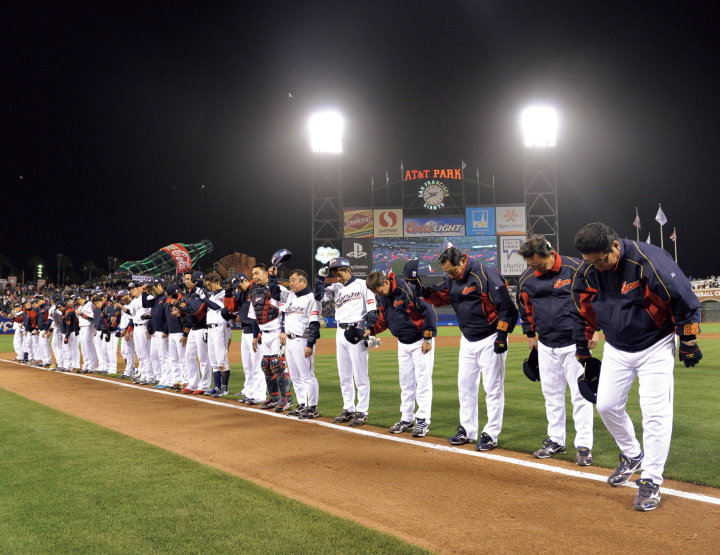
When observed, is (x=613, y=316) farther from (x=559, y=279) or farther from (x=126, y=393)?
(x=126, y=393)

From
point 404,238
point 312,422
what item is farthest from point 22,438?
→ point 404,238

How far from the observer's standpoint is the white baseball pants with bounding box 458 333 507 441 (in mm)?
5961

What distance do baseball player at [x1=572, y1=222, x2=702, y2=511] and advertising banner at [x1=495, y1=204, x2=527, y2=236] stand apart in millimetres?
39163

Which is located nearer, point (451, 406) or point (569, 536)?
point (569, 536)

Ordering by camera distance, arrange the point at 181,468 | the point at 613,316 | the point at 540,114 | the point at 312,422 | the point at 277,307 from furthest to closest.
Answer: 1. the point at 540,114
2. the point at 277,307
3. the point at 312,422
4. the point at 181,468
5. the point at 613,316

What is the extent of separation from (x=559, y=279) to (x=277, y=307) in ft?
14.9

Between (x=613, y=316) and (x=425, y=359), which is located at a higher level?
(x=613, y=316)

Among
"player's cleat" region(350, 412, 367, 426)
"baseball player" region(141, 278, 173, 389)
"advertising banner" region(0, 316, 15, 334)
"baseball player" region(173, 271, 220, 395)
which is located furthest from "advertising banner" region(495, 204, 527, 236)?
"player's cleat" region(350, 412, 367, 426)

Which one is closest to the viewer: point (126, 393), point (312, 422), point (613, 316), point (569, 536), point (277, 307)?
point (569, 536)

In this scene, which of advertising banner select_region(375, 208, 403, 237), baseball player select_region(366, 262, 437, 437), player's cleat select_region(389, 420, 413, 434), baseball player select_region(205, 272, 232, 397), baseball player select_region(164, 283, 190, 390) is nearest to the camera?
baseball player select_region(366, 262, 437, 437)

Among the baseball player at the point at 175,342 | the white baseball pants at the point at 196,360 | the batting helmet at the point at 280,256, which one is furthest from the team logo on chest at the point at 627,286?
the baseball player at the point at 175,342

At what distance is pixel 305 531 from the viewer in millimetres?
3697

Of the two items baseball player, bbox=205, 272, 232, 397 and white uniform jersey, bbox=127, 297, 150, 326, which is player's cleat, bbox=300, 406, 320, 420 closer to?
baseball player, bbox=205, 272, 232, 397

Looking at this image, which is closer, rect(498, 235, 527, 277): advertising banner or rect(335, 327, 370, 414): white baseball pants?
rect(335, 327, 370, 414): white baseball pants
